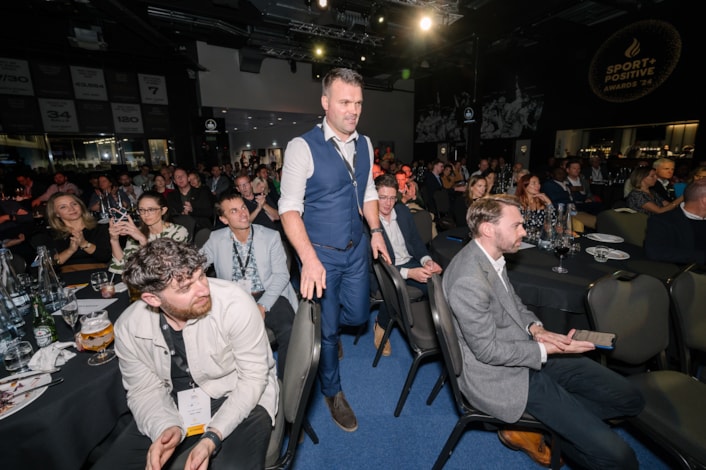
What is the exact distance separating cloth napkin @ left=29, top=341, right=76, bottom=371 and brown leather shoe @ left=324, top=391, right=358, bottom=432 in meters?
1.52

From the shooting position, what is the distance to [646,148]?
8734mm

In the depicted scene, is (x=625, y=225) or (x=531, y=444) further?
(x=625, y=225)

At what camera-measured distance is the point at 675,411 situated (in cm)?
156

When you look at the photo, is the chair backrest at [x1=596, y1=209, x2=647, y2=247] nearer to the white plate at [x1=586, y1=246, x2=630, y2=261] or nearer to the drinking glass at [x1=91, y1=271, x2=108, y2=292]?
the white plate at [x1=586, y1=246, x2=630, y2=261]

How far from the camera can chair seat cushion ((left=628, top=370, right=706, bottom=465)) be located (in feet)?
4.67

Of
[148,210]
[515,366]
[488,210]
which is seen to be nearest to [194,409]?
[515,366]

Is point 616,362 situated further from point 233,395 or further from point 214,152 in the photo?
point 214,152

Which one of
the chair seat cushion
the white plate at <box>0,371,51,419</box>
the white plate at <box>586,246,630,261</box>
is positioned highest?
the white plate at <box>586,246,630,261</box>

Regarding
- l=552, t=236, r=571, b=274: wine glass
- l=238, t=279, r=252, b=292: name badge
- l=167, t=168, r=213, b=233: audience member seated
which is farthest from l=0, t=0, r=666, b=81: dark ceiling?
l=552, t=236, r=571, b=274: wine glass

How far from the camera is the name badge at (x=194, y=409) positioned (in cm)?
148

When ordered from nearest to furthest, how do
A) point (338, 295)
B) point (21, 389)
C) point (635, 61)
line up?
point (21, 389) → point (338, 295) → point (635, 61)

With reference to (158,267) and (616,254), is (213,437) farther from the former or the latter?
(616,254)

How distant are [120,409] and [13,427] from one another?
414mm

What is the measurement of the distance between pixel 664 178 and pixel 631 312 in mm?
4161
